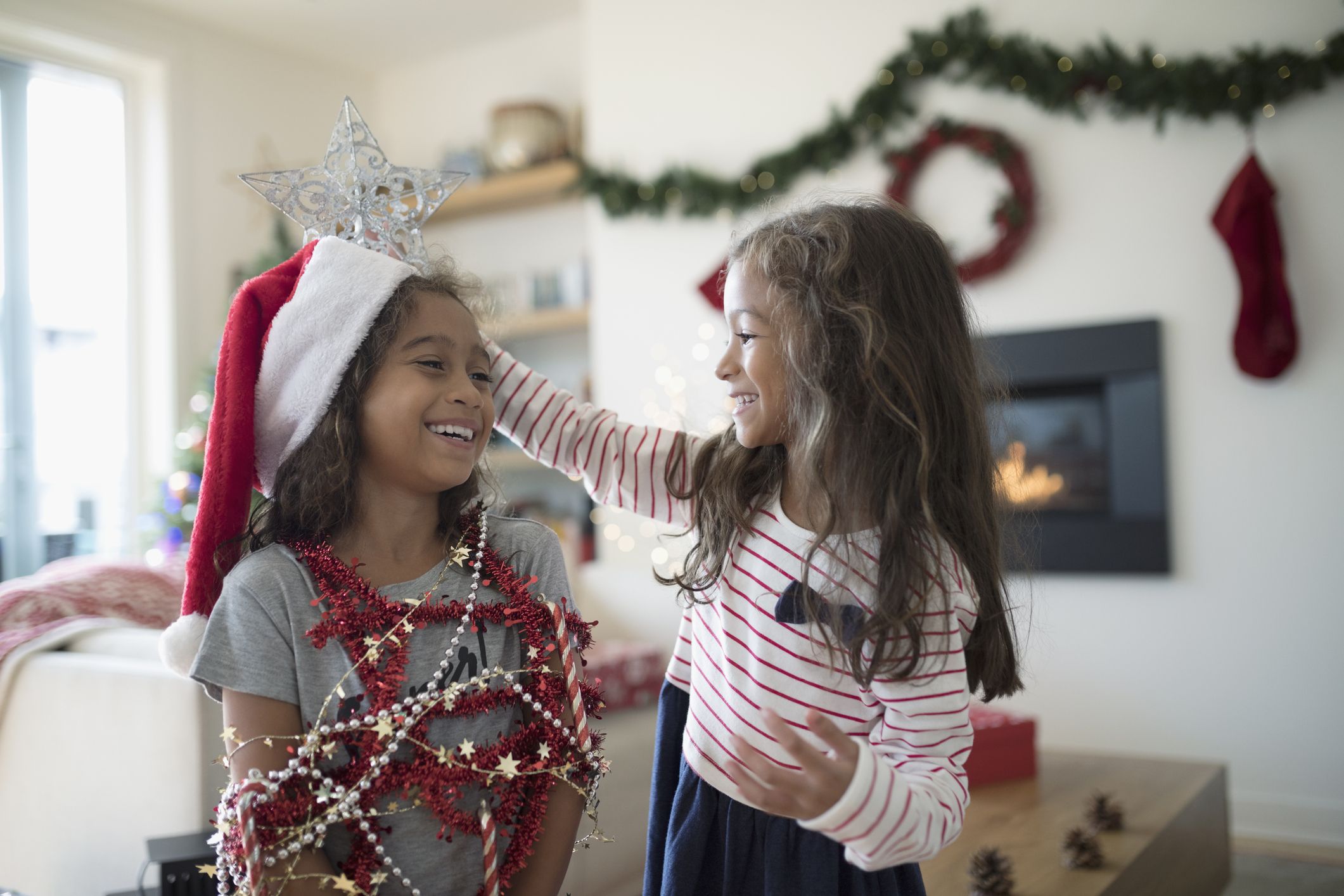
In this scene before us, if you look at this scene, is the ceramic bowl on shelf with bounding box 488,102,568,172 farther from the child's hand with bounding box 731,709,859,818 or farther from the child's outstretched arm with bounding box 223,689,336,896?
the child's hand with bounding box 731,709,859,818

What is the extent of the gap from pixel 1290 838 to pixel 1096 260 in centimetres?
178

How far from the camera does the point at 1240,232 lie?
3008 mm

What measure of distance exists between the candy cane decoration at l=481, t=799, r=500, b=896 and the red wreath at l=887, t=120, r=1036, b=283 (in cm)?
268

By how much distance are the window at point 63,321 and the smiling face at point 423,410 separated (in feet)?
12.6

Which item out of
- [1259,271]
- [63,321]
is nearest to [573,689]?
[1259,271]

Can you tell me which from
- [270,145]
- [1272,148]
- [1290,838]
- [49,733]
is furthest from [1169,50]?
[270,145]

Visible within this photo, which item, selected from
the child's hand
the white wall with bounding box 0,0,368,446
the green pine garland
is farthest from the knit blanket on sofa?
the green pine garland

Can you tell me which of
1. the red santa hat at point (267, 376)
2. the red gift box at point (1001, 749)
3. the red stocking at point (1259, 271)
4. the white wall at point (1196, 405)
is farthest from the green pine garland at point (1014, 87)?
the red santa hat at point (267, 376)

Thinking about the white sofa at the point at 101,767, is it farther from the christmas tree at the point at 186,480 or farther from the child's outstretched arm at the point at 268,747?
the christmas tree at the point at 186,480

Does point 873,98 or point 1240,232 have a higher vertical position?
point 873,98

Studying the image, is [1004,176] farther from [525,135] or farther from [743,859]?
[743,859]

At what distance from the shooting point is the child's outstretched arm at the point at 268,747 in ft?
3.23

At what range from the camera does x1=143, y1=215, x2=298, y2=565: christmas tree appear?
4.06m

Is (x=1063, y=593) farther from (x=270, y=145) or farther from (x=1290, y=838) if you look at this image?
(x=270, y=145)
